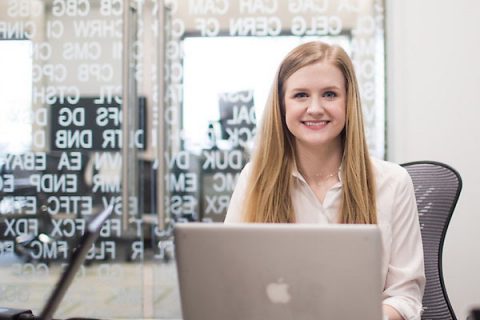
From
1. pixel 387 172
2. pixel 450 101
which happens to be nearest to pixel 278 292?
pixel 387 172

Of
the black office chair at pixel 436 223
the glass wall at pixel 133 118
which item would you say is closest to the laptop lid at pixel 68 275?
the black office chair at pixel 436 223

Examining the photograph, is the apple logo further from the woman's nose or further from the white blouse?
the woman's nose

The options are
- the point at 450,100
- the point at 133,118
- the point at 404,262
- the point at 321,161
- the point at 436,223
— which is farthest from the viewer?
the point at 133,118

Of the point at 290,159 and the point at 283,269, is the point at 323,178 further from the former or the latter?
the point at 283,269

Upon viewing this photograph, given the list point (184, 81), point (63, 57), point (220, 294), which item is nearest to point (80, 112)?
point (63, 57)

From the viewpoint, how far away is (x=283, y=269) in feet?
3.24

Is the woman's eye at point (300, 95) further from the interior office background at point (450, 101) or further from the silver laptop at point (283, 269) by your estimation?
the interior office background at point (450, 101)

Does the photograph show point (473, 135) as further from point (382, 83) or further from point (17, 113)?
point (17, 113)

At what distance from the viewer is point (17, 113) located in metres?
3.49

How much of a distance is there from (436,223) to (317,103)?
2.07 feet

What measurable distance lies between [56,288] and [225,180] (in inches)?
98.3

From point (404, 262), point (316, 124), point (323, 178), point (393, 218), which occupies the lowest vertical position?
point (404, 262)

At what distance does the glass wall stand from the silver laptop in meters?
2.33

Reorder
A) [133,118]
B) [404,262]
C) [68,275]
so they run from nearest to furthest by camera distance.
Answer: [68,275] → [404,262] → [133,118]
